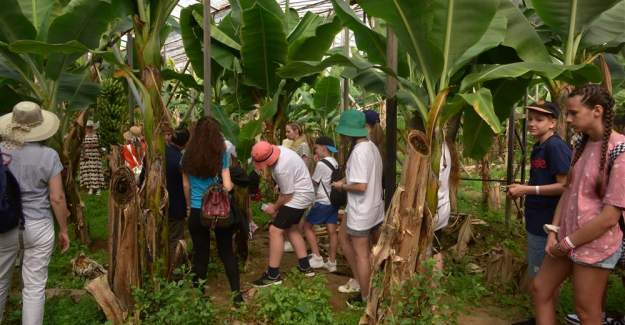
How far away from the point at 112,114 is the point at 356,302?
7174 mm

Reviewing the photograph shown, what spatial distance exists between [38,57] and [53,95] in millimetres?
372

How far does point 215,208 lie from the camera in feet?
11.2

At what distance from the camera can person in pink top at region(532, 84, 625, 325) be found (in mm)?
2295

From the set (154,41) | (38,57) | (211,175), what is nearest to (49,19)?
(38,57)

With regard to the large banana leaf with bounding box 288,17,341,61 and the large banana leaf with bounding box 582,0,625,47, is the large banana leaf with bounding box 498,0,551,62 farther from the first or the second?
the large banana leaf with bounding box 288,17,341,61

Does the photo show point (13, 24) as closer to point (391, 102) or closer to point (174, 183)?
point (174, 183)

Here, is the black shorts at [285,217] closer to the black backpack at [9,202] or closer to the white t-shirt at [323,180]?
the white t-shirt at [323,180]

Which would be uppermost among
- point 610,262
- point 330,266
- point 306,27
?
point 306,27

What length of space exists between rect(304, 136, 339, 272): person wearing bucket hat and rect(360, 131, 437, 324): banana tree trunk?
64.8 inches

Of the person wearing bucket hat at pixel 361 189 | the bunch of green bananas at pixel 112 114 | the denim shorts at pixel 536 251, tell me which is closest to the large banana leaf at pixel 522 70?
the person wearing bucket hat at pixel 361 189

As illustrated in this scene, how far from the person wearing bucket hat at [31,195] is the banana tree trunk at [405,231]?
2070 mm

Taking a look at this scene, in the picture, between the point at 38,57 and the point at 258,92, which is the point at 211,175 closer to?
the point at 38,57

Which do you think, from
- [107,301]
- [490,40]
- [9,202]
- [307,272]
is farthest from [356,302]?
[9,202]

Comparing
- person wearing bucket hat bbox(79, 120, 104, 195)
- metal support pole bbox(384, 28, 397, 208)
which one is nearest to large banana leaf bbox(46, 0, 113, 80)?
metal support pole bbox(384, 28, 397, 208)
